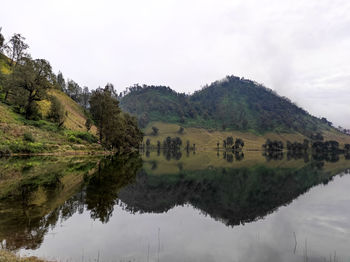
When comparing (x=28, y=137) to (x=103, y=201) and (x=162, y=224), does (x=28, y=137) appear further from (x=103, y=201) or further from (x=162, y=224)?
(x=162, y=224)

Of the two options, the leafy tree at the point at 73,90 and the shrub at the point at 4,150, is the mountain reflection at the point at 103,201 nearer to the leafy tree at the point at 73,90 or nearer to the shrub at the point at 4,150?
the shrub at the point at 4,150

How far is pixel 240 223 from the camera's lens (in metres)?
16.0

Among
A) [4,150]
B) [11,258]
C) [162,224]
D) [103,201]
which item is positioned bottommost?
[162,224]

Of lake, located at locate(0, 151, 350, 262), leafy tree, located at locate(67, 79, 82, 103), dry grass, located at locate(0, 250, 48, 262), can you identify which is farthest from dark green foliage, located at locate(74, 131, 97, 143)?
leafy tree, located at locate(67, 79, 82, 103)

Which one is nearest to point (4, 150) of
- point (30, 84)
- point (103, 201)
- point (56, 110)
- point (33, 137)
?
point (33, 137)

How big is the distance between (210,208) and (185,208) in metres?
2.05

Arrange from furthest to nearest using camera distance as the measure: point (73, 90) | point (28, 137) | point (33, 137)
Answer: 1. point (73, 90)
2. point (33, 137)
3. point (28, 137)

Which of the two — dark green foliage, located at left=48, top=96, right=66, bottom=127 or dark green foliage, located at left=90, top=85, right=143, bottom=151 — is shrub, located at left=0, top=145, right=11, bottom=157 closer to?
dark green foliage, located at left=48, top=96, right=66, bottom=127

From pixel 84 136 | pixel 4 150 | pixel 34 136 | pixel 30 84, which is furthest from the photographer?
pixel 84 136

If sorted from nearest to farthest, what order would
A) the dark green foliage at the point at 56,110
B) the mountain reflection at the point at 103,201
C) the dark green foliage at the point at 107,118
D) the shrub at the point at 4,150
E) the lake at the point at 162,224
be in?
the lake at the point at 162,224 < the mountain reflection at the point at 103,201 < the shrub at the point at 4,150 < the dark green foliage at the point at 56,110 < the dark green foliage at the point at 107,118

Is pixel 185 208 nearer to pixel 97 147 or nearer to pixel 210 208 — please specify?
pixel 210 208

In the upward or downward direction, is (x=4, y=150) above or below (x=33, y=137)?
below

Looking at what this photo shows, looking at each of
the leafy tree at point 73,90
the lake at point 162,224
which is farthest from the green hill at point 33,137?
the leafy tree at point 73,90

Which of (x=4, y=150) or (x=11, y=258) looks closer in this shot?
(x=11, y=258)
